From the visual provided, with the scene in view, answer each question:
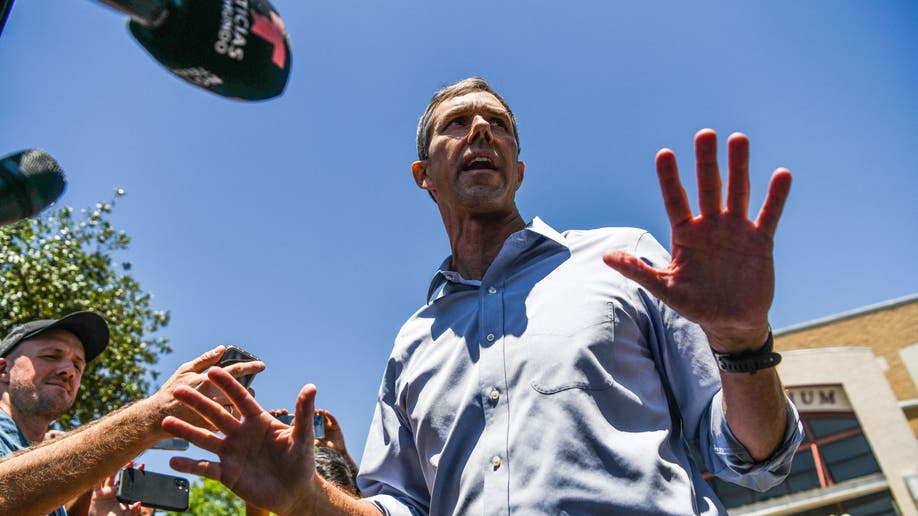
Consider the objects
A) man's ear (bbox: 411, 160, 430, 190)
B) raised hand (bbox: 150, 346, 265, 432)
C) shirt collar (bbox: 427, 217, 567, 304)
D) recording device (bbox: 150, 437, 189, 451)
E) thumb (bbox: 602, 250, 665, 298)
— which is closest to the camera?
thumb (bbox: 602, 250, 665, 298)

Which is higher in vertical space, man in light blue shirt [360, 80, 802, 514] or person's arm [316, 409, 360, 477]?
person's arm [316, 409, 360, 477]

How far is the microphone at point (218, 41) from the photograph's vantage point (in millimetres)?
1615

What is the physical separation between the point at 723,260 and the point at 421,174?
186 cm

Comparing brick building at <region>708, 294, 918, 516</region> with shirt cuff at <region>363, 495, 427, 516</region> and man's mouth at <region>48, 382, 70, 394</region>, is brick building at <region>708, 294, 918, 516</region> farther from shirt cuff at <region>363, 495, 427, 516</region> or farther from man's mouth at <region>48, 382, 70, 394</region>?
shirt cuff at <region>363, 495, 427, 516</region>

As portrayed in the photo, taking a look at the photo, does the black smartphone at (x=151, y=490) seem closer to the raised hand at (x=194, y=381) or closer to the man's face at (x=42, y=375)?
the man's face at (x=42, y=375)

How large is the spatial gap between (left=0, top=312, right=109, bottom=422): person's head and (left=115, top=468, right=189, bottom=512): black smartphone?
1.85ft

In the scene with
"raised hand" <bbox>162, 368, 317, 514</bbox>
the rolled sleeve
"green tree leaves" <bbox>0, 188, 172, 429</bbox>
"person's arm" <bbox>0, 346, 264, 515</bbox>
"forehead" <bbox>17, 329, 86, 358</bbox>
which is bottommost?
the rolled sleeve

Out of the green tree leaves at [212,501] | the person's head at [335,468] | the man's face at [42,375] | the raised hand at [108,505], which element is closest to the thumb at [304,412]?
the person's head at [335,468]

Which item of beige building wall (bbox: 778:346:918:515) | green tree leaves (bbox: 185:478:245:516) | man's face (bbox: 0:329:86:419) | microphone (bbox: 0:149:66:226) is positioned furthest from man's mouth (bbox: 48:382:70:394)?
green tree leaves (bbox: 185:478:245:516)

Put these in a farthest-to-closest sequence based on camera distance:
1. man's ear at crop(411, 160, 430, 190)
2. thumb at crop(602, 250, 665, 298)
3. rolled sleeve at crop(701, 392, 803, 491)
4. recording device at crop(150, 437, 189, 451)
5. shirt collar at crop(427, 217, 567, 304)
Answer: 1. recording device at crop(150, 437, 189, 451)
2. man's ear at crop(411, 160, 430, 190)
3. shirt collar at crop(427, 217, 567, 304)
4. rolled sleeve at crop(701, 392, 803, 491)
5. thumb at crop(602, 250, 665, 298)

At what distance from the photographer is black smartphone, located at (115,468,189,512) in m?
4.00

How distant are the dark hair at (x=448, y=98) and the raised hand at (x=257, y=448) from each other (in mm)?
1536

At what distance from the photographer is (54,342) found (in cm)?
415

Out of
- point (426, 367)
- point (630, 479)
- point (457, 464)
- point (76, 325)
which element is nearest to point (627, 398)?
point (630, 479)
